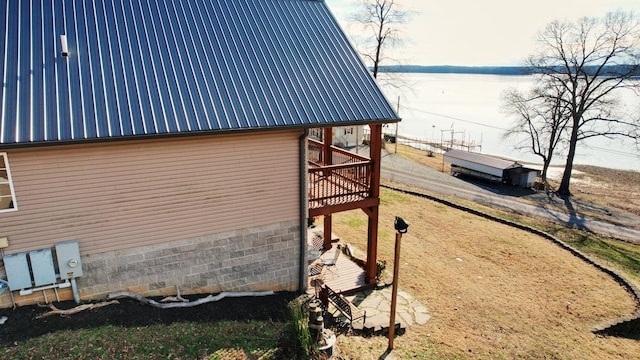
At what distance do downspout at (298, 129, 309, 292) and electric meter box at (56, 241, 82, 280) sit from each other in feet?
16.2

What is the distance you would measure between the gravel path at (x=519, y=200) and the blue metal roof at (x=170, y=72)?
18.0 meters

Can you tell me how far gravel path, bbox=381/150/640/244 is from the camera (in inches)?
934

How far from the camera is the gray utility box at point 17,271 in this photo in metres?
7.82

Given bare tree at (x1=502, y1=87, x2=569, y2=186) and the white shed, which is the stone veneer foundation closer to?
the white shed

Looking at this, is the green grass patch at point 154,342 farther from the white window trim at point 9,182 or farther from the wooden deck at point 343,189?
the wooden deck at point 343,189

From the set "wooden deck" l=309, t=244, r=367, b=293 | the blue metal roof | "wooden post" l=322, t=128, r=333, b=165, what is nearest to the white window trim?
the blue metal roof

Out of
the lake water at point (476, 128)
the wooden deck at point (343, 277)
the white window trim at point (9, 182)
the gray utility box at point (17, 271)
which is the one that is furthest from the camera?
the lake water at point (476, 128)

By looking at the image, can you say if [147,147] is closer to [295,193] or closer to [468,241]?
[295,193]

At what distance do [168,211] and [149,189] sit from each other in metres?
0.64

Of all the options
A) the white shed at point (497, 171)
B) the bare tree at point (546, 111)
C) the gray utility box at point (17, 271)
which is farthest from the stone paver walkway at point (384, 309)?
the bare tree at point (546, 111)

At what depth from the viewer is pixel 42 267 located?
8023mm

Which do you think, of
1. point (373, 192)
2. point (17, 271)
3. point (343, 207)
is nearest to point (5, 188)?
point (17, 271)

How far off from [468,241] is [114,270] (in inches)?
517

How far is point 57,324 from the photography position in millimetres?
7914
